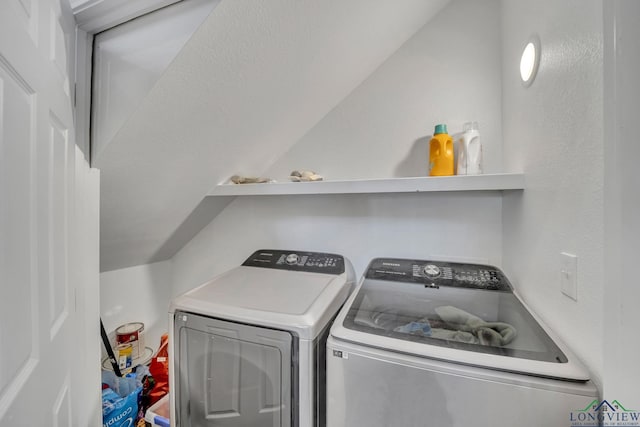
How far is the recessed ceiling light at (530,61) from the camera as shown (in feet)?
3.47

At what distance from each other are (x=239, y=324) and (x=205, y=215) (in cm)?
128

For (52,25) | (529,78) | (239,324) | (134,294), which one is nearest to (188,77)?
(52,25)

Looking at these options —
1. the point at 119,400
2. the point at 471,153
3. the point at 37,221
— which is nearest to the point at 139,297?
the point at 119,400

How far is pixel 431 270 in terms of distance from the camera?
1.50 meters

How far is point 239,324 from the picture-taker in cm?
111

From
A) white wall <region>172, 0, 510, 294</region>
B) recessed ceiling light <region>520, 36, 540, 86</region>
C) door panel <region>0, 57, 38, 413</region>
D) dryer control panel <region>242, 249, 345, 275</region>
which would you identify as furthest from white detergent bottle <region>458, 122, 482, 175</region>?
door panel <region>0, 57, 38, 413</region>

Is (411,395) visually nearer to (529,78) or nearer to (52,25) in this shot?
(529,78)

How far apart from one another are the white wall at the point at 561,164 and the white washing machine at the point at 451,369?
4.3 inches

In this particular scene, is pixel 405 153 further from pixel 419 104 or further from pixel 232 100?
pixel 232 100

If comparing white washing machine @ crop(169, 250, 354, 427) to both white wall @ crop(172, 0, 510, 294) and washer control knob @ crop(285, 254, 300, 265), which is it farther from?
white wall @ crop(172, 0, 510, 294)

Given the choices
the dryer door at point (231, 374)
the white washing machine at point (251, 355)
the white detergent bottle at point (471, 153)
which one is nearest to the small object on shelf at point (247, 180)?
the white washing machine at point (251, 355)

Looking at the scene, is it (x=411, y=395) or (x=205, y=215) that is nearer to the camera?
(x=411, y=395)

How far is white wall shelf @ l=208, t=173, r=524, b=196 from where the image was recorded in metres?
1.20

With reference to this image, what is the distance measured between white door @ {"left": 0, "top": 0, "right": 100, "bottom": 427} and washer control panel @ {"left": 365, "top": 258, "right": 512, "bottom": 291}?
53.3 inches
